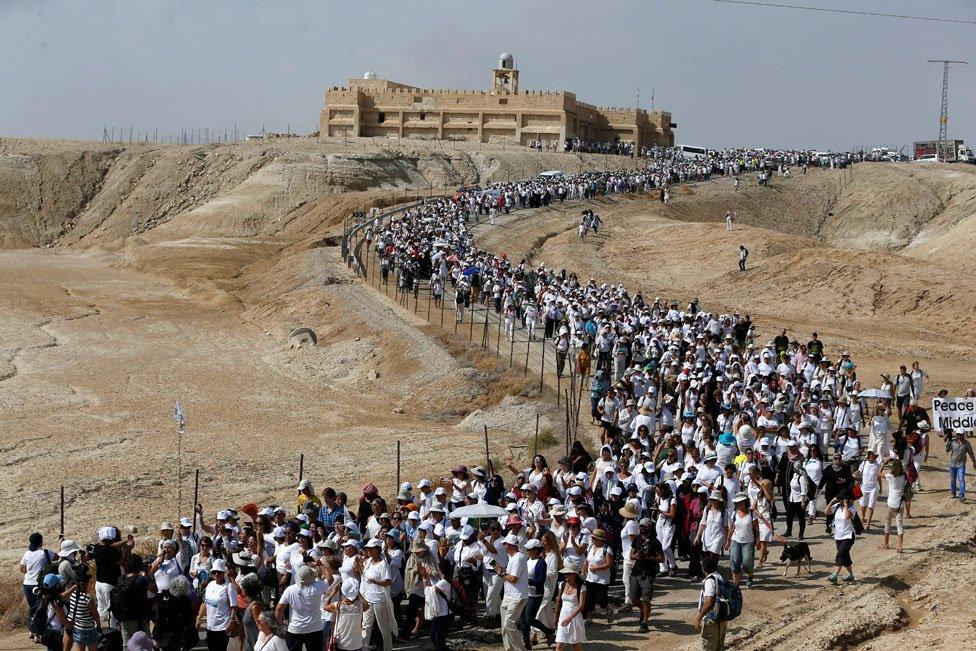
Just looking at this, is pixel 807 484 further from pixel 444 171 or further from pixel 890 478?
A: pixel 444 171

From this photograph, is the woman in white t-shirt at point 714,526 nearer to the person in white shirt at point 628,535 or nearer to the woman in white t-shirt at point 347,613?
the person in white shirt at point 628,535

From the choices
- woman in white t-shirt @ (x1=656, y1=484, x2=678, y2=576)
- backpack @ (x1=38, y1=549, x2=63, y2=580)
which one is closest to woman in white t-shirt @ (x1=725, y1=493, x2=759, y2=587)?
woman in white t-shirt @ (x1=656, y1=484, x2=678, y2=576)

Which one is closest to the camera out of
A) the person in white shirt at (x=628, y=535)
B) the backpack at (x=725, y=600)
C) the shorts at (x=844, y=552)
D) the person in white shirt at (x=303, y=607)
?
the backpack at (x=725, y=600)

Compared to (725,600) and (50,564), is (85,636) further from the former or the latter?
(725,600)

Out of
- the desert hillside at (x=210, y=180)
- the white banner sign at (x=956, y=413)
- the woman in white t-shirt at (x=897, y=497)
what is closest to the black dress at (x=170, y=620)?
the woman in white t-shirt at (x=897, y=497)

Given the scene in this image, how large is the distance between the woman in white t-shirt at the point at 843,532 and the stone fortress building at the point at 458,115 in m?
67.2

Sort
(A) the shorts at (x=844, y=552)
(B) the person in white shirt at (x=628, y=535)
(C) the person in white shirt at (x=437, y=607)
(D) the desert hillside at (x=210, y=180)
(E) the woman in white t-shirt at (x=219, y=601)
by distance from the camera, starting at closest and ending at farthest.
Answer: (E) the woman in white t-shirt at (x=219, y=601) < (C) the person in white shirt at (x=437, y=607) < (B) the person in white shirt at (x=628, y=535) < (A) the shorts at (x=844, y=552) < (D) the desert hillside at (x=210, y=180)

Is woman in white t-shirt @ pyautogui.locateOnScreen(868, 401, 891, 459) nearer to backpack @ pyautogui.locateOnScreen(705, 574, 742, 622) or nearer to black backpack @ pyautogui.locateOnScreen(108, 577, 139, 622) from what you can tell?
backpack @ pyautogui.locateOnScreen(705, 574, 742, 622)

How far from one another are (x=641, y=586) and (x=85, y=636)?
5.81 m

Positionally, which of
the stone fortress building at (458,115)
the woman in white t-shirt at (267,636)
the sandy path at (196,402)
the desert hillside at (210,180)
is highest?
the stone fortress building at (458,115)

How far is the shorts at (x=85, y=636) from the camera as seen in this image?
37.8 feet

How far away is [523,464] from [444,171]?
52.6 m

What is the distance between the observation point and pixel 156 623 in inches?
471

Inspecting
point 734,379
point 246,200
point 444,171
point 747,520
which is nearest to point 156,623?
point 747,520
